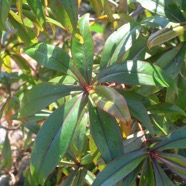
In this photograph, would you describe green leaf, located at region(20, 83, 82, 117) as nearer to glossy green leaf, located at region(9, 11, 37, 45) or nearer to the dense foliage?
the dense foliage

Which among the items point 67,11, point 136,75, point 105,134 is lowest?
point 105,134

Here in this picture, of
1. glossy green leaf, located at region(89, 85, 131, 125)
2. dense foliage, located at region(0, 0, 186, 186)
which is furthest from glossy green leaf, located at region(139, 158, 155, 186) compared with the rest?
glossy green leaf, located at region(89, 85, 131, 125)

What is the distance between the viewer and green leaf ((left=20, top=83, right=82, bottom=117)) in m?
0.96

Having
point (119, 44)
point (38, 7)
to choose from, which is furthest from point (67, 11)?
point (119, 44)

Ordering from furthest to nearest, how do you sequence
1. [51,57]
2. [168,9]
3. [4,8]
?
[168,9], [51,57], [4,8]

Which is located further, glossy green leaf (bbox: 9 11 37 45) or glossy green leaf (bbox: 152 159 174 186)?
glossy green leaf (bbox: 9 11 37 45)

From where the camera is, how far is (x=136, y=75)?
0.98 metres

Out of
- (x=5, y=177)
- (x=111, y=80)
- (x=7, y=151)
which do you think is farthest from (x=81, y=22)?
(x=5, y=177)

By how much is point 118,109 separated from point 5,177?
44.6 inches

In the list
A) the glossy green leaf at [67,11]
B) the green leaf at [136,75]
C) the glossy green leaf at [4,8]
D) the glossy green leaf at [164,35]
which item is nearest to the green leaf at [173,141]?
the green leaf at [136,75]

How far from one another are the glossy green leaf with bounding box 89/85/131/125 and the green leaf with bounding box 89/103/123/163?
5 centimetres

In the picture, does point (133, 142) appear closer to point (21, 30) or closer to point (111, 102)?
point (111, 102)

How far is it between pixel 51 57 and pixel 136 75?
0.69 feet

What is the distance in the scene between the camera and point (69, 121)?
94cm
